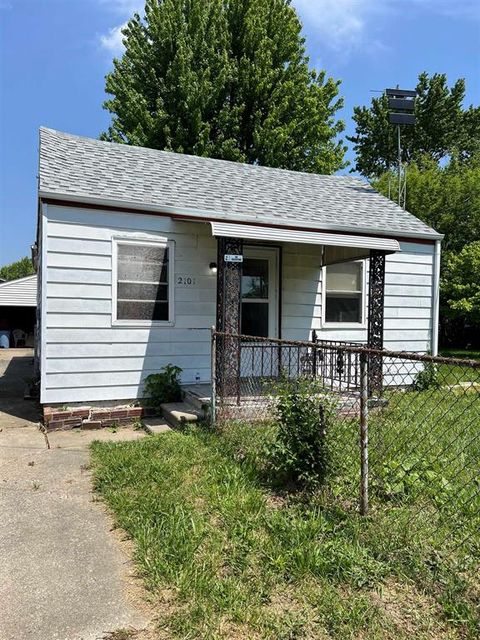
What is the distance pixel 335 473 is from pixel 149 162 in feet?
22.7

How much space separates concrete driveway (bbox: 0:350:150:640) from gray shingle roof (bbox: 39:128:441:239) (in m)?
3.61

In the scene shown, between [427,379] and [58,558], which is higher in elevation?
[427,379]

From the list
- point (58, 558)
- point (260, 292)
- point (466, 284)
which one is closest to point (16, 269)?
point (466, 284)

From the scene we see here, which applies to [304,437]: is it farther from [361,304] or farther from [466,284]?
[466,284]

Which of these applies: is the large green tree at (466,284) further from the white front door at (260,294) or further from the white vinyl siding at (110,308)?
the white front door at (260,294)

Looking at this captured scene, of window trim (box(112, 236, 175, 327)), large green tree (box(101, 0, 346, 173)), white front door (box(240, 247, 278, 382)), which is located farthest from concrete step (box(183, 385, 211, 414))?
large green tree (box(101, 0, 346, 173))

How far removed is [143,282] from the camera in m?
6.47

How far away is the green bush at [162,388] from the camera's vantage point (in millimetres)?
6305

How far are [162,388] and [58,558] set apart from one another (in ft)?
12.0

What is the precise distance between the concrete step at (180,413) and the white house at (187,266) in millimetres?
576

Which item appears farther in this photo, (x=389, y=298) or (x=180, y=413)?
(x=389, y=298)

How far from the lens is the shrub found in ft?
25.6

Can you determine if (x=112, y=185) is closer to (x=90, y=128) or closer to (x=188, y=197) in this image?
(x=188, y=197)

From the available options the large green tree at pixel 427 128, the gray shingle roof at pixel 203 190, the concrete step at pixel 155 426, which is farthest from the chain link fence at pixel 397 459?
the large green tree at pixel 427 128
